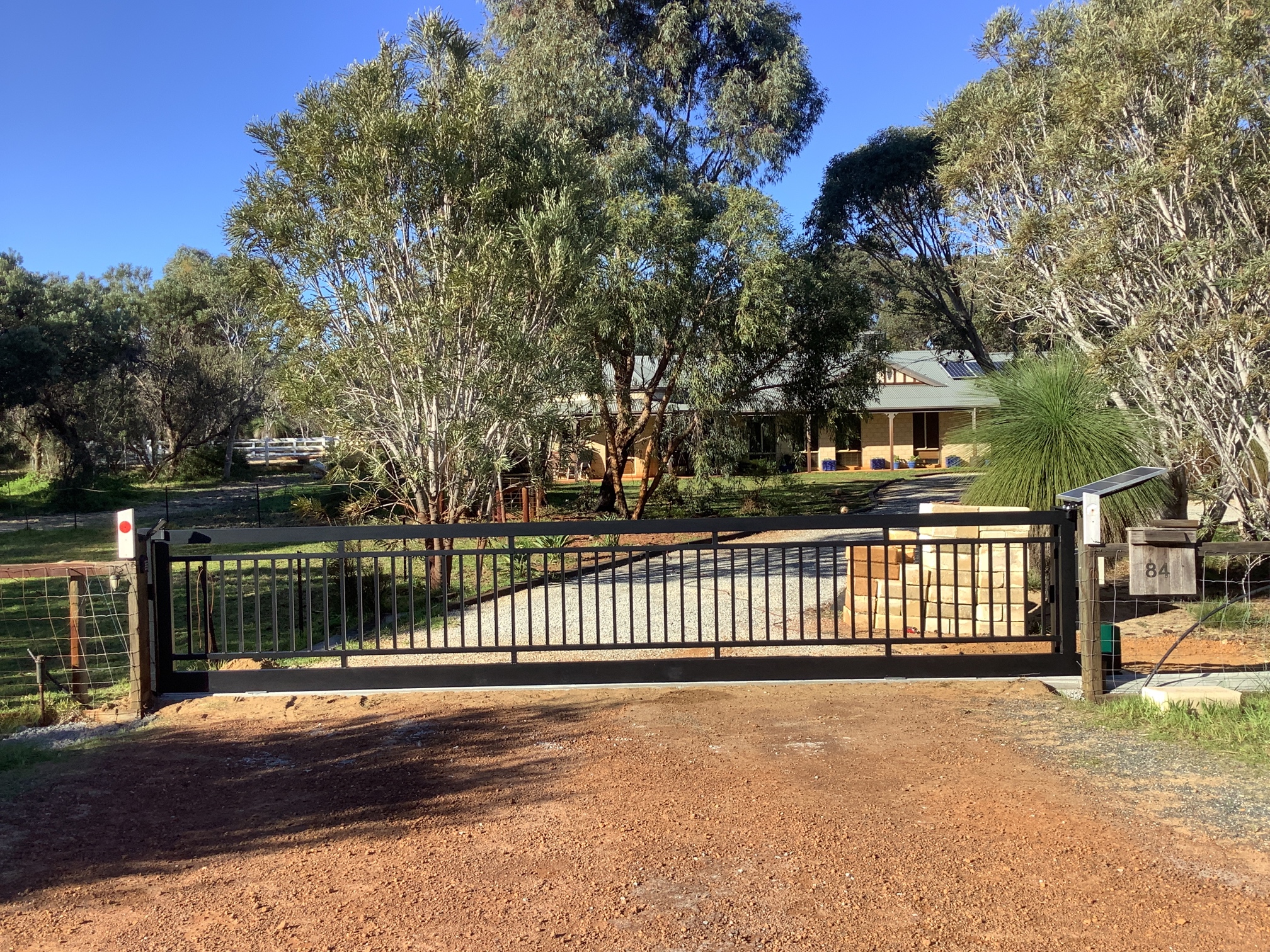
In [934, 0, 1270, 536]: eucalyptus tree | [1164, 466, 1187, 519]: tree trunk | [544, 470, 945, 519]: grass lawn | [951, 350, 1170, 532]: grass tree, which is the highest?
[934, 0, 1270, 536]: eucalyptus tree

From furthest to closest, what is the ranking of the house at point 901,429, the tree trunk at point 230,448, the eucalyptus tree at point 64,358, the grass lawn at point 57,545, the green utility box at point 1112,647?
the tree trunk at point 230,448, the house at point 901,429, the eucalyptus tree at point 64,358, the grass lawn at point 57,545, the green utility box at point 1112,647

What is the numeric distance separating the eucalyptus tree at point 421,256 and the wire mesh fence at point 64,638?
348 centimetres

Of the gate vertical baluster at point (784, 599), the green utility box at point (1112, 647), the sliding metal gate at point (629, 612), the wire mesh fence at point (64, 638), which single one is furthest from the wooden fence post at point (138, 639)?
the green utility box at point (1112, 647)

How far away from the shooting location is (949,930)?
10.8 feet

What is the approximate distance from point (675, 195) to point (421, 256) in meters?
6.89

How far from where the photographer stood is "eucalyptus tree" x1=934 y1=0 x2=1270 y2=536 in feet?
27.9

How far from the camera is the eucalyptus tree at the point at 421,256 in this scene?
36.8ft

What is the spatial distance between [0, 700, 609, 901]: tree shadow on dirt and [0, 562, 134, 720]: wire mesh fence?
3.93ft

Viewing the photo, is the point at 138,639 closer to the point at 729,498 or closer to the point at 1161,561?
the point at 1161,561

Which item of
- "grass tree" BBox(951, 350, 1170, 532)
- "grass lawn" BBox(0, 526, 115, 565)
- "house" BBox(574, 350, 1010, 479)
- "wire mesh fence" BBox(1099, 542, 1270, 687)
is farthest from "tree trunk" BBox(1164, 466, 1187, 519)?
"house" BBox(574, 350, 1010, 479)

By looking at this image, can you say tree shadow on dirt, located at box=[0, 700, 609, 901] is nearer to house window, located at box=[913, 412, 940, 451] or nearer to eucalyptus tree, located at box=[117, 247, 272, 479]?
eucalyptus tree, located at box=[117, 247, 272, 479]

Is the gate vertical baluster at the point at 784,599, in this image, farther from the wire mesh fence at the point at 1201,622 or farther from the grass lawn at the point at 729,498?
the grass lawn at the point at 729,498

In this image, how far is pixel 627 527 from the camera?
21.9 feet

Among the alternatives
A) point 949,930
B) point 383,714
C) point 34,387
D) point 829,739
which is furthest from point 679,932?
point 34,387
